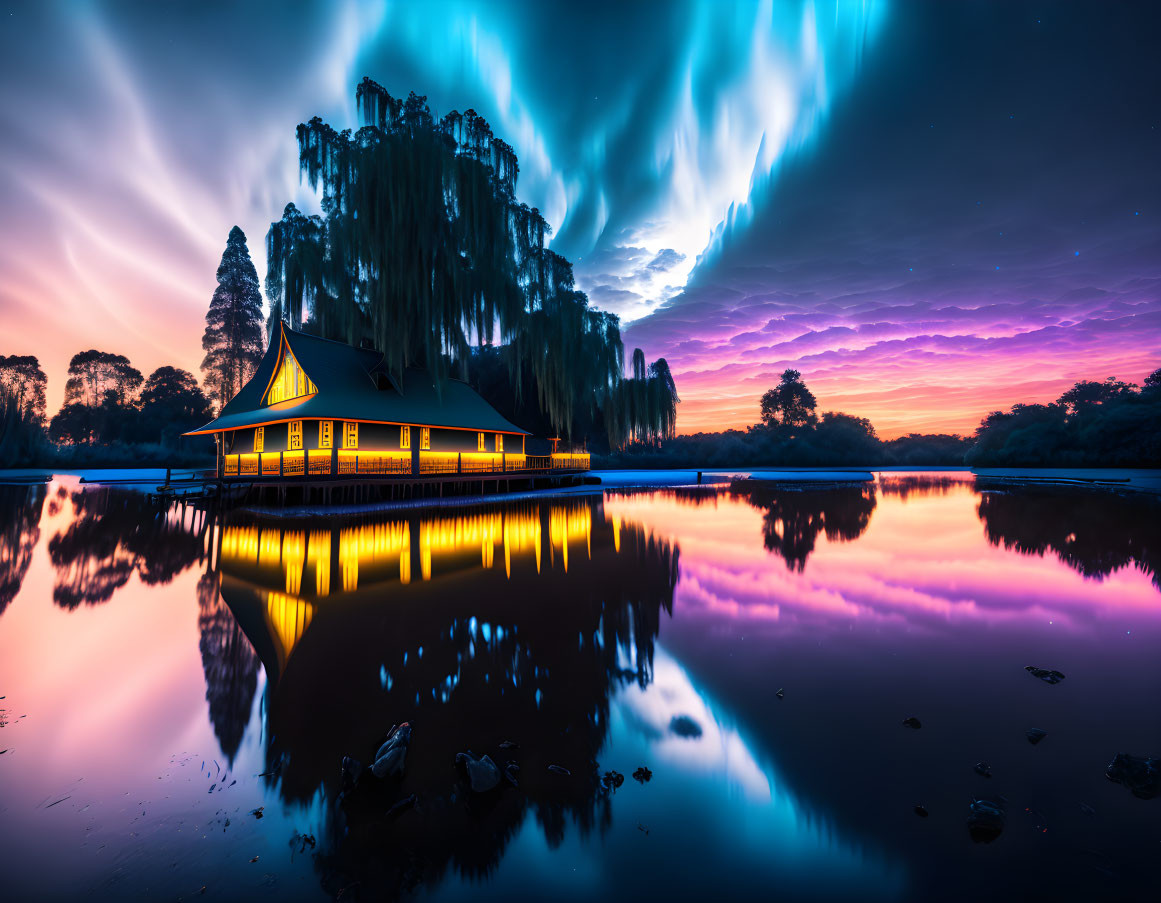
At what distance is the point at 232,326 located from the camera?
136ft

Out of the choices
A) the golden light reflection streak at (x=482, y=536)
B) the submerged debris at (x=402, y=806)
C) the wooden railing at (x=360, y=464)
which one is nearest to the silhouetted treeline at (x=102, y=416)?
the wooden railing at (x=360, y=464)

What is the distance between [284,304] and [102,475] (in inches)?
1531

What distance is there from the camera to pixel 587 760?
301 centimetres

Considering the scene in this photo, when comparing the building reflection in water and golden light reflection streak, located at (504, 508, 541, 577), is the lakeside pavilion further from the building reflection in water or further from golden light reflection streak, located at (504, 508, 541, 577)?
the building reflection in water

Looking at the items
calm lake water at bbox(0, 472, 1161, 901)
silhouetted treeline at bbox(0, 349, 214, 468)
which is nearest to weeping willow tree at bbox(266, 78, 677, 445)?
calm lake water at bbox(0, 472, 1161, 901)

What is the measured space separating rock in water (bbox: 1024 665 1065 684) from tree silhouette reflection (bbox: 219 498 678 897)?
3754 millimetres

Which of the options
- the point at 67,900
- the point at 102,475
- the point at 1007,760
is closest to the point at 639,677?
the point at 1007,760

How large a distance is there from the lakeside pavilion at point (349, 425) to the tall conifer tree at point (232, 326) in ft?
63.9

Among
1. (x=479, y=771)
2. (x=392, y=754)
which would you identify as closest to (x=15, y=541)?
(x=392, y=754)

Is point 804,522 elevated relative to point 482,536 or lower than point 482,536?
lower

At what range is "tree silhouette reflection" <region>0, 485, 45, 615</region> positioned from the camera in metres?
7.33

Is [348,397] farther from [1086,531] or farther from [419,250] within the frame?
[1086,531]

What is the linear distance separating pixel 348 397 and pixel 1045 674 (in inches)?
917

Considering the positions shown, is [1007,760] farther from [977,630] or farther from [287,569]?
[287,569]
